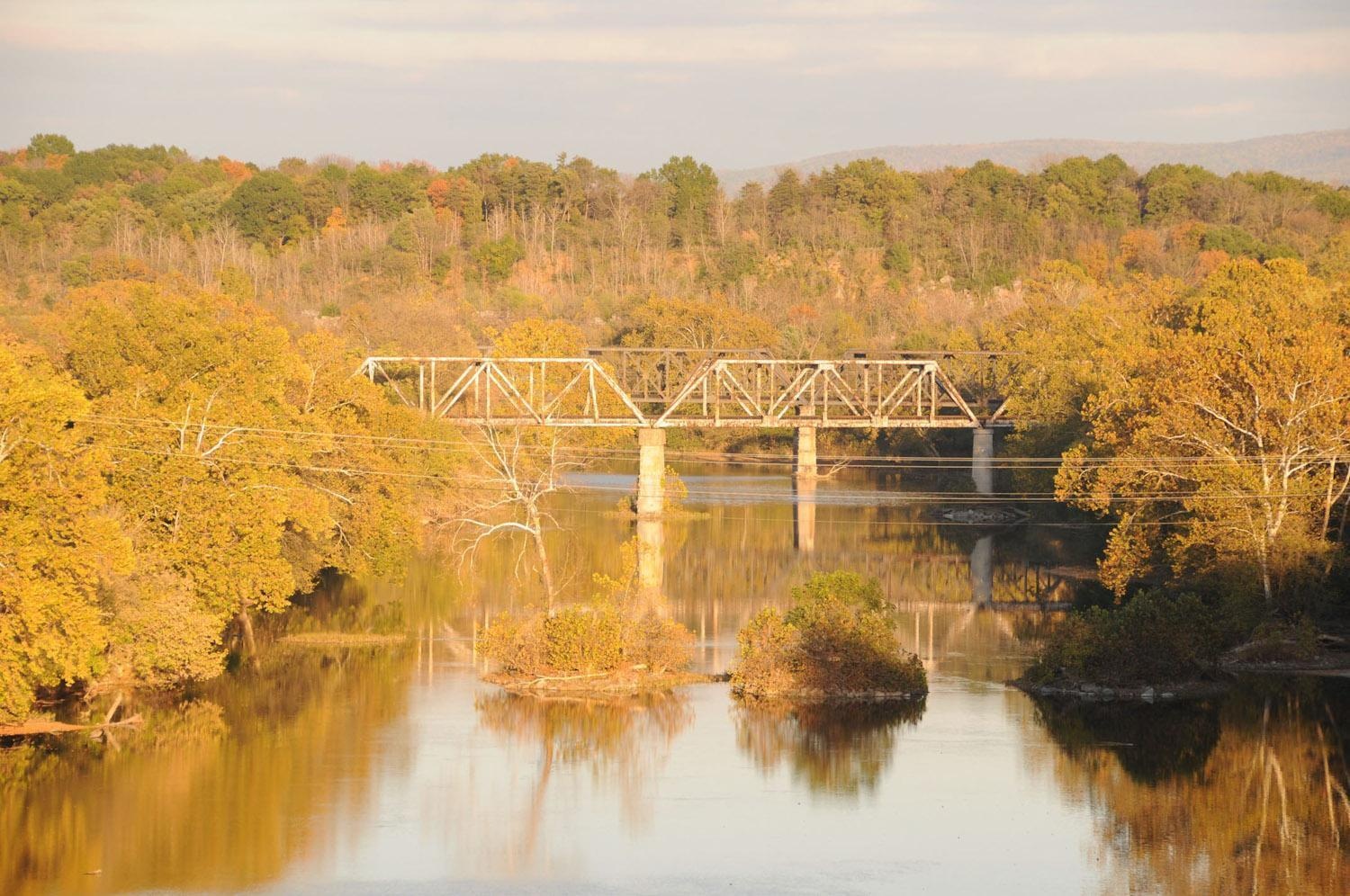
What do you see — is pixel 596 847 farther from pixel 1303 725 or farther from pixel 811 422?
pixel 811 422

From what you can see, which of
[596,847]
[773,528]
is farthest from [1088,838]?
[773,528]

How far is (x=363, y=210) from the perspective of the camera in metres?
152

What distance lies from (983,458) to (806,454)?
9.95 metres

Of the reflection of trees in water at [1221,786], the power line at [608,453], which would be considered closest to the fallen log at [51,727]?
the power line at [608,453]

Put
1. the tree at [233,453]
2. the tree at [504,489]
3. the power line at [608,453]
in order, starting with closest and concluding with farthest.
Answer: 1. the tree at [233,453]
2. the power line at [608,453]
3. the tree at [504,489]

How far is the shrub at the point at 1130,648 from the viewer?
40.5 m

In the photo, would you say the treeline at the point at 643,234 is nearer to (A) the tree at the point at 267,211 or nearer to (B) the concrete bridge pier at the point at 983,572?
(A) the tree at the point at 267,211

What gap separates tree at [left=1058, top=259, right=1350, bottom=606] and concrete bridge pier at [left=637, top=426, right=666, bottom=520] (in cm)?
2681

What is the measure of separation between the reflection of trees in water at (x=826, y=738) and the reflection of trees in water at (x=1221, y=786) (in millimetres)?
3504

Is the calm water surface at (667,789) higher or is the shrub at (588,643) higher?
the shrub at (588,643)

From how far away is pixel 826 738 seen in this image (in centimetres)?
3609

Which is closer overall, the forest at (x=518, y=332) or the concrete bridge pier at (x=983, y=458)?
the forest at (x=518, y=332)

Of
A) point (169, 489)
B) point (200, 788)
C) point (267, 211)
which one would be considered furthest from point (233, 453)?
point (267, 211)

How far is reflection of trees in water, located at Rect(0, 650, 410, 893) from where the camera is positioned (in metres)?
27.5
